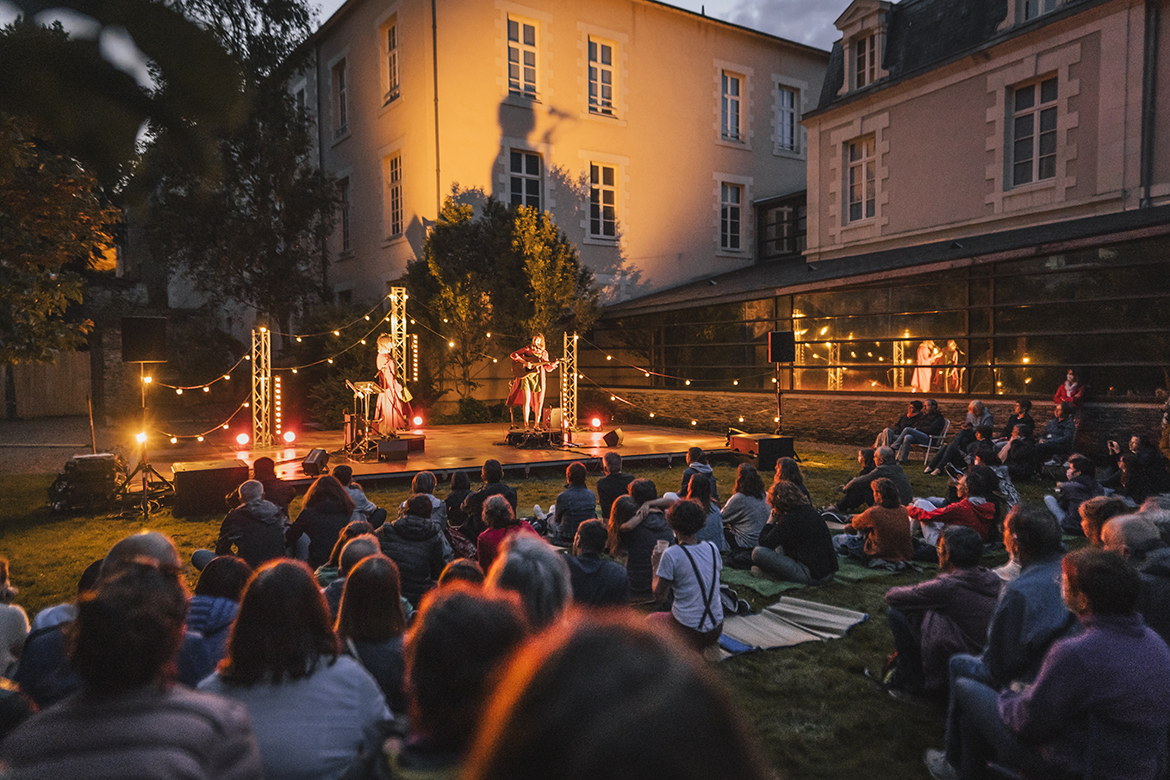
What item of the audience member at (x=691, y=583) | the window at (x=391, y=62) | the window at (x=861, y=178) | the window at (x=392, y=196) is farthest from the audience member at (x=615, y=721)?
the window at (x=391, y=62)

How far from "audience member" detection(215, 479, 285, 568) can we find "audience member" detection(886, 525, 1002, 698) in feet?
13.3

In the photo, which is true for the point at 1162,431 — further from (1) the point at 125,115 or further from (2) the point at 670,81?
(2) the point at 670,81

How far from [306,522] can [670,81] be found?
18737mm

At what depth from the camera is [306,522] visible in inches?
207

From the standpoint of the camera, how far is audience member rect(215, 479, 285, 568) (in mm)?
5117

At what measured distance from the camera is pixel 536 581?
7.66 feet

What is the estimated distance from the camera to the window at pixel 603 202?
1972 cm

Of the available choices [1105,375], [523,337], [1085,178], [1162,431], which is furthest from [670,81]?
[1162,431]

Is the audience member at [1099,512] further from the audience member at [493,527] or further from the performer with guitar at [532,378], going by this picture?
the performer with guitar at [532,378]

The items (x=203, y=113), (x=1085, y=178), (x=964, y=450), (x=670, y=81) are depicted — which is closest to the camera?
(x=203, y=113)

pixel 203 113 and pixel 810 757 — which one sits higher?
pixel 203 113

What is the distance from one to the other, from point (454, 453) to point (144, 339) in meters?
4.61

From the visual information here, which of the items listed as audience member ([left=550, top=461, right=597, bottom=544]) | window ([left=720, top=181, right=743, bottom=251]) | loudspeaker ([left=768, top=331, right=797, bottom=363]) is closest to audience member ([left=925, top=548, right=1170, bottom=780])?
audience member ([left=550, top=461, right=597, bottom=544])

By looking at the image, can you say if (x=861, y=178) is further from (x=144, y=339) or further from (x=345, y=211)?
(x=144, y=339)
